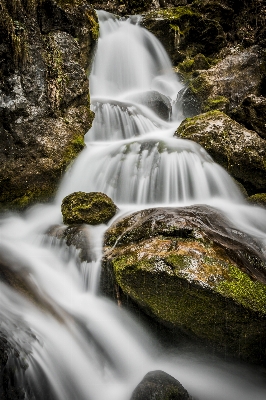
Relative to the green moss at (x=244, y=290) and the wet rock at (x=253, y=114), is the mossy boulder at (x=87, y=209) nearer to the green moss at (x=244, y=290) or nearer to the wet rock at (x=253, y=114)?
the green moss at (x=244, y=290)

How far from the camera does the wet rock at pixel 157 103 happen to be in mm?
10500

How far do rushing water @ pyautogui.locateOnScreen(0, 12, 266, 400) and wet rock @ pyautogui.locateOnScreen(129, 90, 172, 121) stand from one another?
3.22ft

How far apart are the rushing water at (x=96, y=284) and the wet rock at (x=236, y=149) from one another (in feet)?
0.91

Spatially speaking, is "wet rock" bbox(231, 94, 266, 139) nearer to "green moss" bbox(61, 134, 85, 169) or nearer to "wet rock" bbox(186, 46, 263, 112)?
"wet rock" bbox(186, 46, 263, 112)

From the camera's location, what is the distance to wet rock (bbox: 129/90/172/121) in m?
10.5

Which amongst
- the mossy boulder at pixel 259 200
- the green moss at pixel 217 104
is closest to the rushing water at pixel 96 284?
the mossy boulder at pixel 259 200

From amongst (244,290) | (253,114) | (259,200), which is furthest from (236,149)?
(244,290)

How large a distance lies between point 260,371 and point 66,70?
6.86 metres

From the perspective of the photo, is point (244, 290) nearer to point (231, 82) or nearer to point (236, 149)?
point (236, 149)

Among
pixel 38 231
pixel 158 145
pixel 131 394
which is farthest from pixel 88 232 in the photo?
pixel 158 145

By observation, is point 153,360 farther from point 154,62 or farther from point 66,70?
point 154,62

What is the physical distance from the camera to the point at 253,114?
7.84 m

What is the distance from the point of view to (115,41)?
44.4 feet

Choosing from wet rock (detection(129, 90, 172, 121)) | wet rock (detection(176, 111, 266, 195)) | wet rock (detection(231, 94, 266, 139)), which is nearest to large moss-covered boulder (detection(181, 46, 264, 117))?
wet rock (detection(129, 90, 172, 121))
